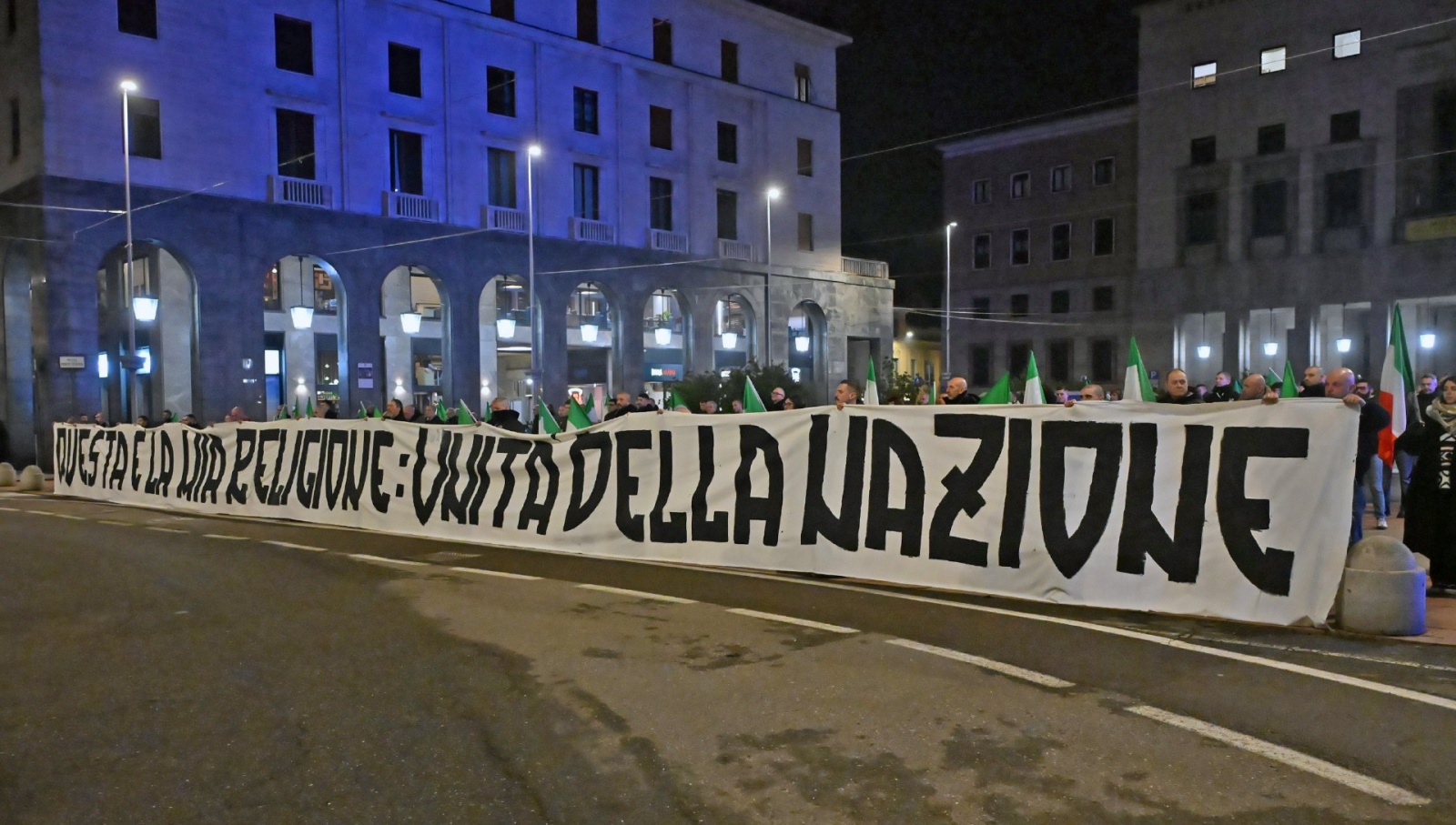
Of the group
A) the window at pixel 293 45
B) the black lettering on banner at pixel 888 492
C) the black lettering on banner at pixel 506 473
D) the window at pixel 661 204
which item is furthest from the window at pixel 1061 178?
the black lettering on banner at pixel 888 492

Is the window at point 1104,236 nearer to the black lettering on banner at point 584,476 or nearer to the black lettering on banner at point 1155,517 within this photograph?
the black lettering on banner at point 584,476

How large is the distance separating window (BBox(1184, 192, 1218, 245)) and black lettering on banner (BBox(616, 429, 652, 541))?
43.8m

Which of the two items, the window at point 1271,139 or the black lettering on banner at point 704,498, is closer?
the black lettering on banner at point 704,498

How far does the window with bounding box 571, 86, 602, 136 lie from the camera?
3875 cm

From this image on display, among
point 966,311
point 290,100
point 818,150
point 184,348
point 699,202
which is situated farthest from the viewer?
point 966,311

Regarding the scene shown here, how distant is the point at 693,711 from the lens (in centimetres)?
532

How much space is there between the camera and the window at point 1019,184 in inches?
2248

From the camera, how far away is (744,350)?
50.4 meters

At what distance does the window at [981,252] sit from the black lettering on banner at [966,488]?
5287 centimetres

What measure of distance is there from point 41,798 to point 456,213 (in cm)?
3289

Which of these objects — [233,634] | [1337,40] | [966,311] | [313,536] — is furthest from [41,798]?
[966,311]

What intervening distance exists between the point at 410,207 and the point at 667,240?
34.1 feet

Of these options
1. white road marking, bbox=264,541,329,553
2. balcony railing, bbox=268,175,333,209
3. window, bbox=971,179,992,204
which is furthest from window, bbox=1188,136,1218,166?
white road marking, bbox=264,541,329,553

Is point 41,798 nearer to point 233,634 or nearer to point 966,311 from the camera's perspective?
point 233,634
